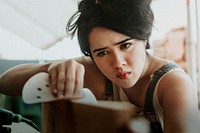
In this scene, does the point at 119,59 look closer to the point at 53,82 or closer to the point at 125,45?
the point at 125,45

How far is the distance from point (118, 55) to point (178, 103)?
0.97ft

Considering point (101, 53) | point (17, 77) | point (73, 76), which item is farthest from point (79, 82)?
point (17, 77)

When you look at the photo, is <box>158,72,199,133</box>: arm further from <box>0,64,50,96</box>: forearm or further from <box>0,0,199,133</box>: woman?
<box>0,64,50,96</box>: forearm

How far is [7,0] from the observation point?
1206 mm

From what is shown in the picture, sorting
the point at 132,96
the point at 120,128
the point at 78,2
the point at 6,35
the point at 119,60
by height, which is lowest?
the point at 120,128

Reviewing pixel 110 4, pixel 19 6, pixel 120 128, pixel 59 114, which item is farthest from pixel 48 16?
pixel 120 128

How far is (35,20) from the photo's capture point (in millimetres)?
1201

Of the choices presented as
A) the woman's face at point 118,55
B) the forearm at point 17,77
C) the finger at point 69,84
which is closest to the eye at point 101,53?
the woman's face at point 118,55

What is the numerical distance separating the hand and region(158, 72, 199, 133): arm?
0.33 metres

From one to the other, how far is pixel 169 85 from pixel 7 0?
778 mm

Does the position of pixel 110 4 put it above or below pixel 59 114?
above

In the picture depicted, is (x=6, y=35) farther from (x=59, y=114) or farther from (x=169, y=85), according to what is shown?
(x=169, y=85)

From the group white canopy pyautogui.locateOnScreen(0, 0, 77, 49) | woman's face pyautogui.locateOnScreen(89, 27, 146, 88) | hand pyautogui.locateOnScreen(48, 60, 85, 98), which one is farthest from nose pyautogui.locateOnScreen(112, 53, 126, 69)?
white canopy pyautogui.locateOnScreen(0, 0, 77, 49)

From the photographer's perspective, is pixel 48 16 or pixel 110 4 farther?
pixel 48 16
